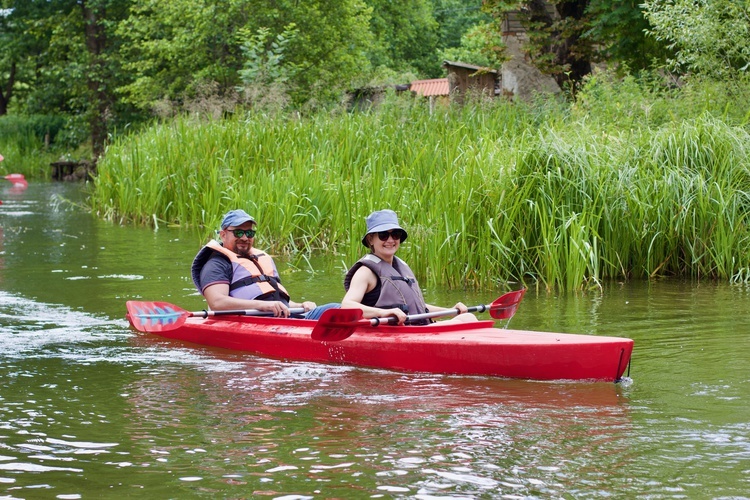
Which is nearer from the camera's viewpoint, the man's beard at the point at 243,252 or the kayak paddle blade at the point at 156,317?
the kayak paddle blade at the point at 156,317

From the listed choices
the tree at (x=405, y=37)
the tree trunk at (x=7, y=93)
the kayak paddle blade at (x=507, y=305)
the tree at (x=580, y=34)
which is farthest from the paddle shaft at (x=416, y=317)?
the tree trunk at (x=7, y=93)

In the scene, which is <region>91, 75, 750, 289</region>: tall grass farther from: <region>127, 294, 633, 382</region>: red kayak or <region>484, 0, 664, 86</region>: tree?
<region>484, 0, 664, 86</region>: tree

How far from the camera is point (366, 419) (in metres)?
5.48

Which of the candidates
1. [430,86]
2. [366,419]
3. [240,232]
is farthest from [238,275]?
[430,86]

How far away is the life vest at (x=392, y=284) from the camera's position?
692 centimetres

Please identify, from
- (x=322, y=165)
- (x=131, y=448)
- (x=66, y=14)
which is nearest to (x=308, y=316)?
(x=131, y=448)

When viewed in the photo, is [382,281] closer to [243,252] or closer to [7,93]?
[243,252]

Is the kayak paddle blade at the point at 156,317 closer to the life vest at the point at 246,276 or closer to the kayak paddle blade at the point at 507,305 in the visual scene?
the life vest at the point at 246,276

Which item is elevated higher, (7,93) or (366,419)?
(7,93)

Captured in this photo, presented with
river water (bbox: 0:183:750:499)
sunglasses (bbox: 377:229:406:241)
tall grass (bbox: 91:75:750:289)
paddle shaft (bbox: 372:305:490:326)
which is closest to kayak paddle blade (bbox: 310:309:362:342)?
paddle shaft (bbox: 372:305:490:326)

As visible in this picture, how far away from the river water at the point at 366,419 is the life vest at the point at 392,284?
1.71ft

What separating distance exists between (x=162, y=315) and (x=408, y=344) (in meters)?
1.97

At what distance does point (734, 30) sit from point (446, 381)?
27.0 ft

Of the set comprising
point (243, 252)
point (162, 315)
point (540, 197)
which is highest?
point (540, 197)
